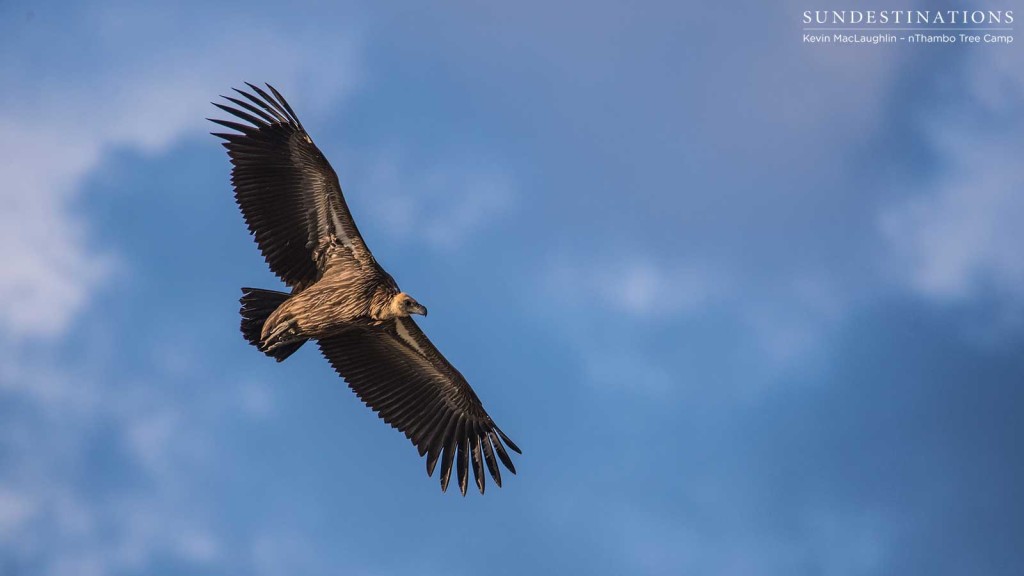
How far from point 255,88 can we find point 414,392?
5.15 meters

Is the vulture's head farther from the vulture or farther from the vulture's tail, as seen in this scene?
the vulture's tail

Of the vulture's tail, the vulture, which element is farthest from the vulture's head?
the vulture's tail

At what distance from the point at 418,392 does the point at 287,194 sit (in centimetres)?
371

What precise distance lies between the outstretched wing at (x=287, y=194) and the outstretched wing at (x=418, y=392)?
60.7 inches

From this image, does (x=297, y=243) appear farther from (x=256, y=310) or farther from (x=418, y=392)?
(x=418, y=392)

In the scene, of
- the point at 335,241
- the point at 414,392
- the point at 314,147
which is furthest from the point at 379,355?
the point at 314,147

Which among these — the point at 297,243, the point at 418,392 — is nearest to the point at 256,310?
the point at 297,243

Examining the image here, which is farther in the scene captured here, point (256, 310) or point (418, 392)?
point (418, 392)

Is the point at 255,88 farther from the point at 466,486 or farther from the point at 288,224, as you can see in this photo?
the point at 466,486

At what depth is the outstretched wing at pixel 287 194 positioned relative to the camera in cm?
1866

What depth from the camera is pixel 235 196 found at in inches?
736

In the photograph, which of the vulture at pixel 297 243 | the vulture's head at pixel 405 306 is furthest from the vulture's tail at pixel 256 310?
the vulture's head at pixel 405 306

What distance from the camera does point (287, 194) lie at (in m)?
18.7

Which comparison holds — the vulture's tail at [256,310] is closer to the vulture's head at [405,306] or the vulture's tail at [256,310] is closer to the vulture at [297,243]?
the vulture at [297,243]
